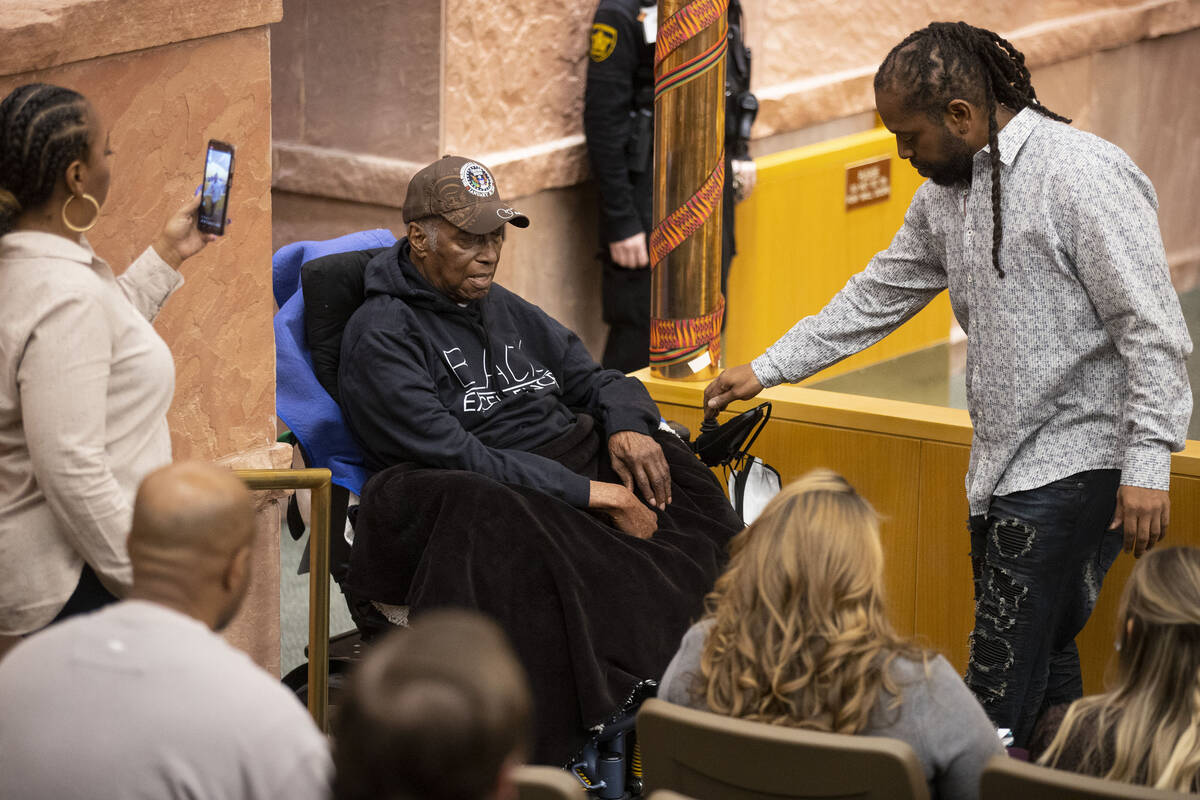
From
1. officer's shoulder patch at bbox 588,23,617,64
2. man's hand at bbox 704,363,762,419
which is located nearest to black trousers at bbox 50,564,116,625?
man's hand at bbox 704,363,762,419

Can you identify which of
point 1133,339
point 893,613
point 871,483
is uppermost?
point 1133,339

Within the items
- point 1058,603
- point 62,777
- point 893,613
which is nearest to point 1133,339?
point 1058,603

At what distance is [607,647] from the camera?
125 inches

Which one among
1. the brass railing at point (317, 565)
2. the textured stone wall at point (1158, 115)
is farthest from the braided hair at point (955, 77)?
the textured stone wall at point (1158, 115)

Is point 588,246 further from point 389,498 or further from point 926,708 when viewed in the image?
point 926,708

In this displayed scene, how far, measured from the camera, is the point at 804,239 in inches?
275

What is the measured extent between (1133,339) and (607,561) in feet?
3.68

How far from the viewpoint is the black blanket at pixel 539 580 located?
Answer: 3.13 metres

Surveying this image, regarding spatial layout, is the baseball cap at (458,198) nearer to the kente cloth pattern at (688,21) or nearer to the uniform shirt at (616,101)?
the kente cloth pattern at (688,21)

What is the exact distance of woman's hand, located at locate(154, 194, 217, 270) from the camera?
2.69m

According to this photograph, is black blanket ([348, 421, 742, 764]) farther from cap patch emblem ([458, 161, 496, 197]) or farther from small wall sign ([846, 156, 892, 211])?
small wall sign ([846, 156, 892, 211])

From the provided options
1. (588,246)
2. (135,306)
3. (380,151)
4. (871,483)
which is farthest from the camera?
(588,246)

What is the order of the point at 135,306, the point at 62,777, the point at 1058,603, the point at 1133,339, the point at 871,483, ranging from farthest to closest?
the point at 871,483, the point at 1058,603, the point at 1133,339, the point at 135,306, the point at 62,777

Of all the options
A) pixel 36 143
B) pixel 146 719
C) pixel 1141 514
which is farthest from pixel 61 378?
pixel 1141 514
